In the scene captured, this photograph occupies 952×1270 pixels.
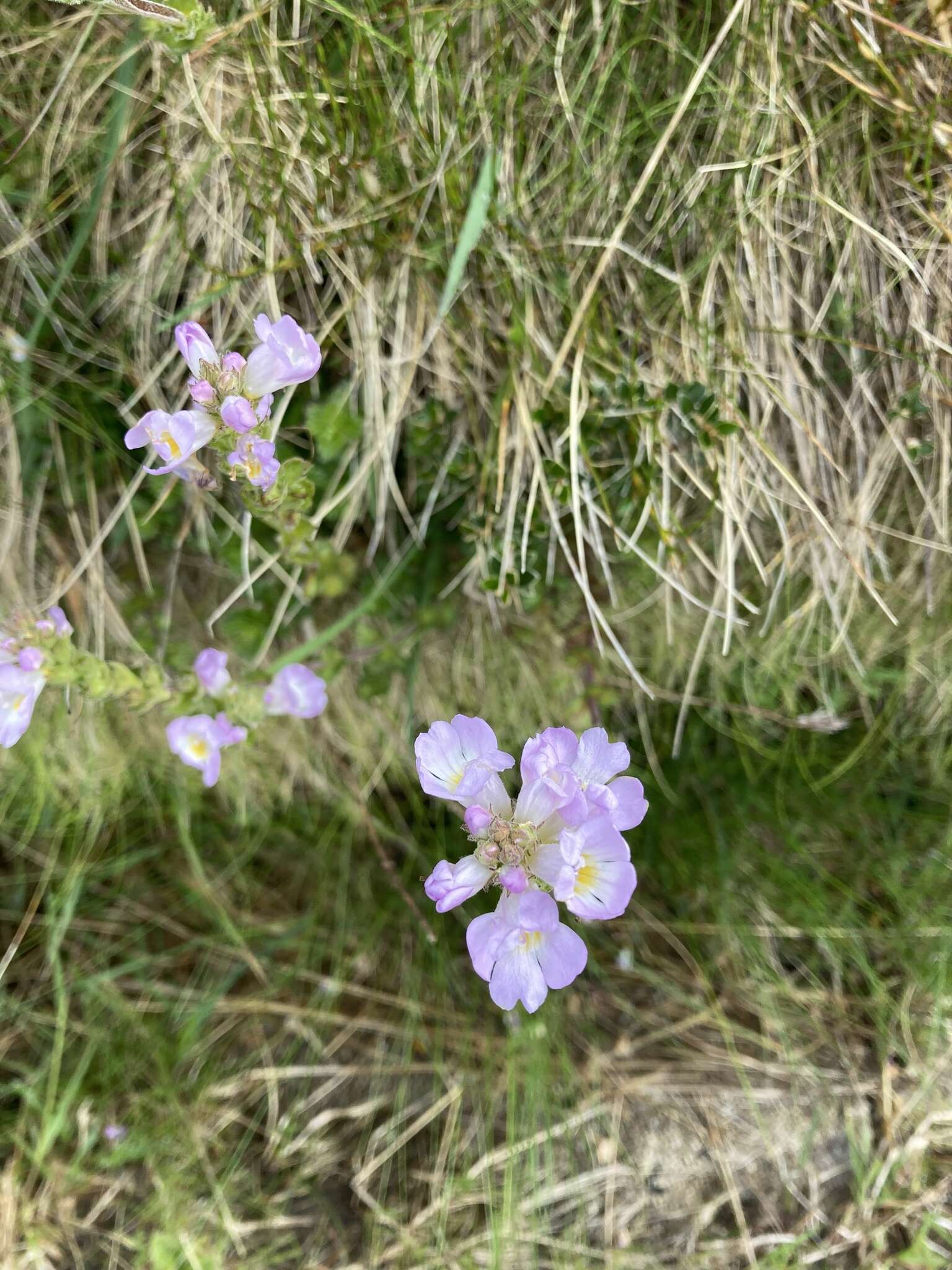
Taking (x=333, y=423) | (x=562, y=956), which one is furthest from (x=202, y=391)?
(x=562, y=956)

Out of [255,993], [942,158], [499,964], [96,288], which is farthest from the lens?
[255,993]

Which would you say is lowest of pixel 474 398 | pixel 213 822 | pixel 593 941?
pixel 593 941

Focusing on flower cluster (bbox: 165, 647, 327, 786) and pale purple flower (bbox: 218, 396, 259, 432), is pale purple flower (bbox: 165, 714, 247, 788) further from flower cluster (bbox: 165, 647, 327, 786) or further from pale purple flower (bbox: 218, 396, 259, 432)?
pale purple flower (bbox: 218, 396, 259, 432)

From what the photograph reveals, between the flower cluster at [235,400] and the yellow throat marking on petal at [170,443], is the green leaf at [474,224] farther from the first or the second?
the yellow throat marking on petal at [170,443]

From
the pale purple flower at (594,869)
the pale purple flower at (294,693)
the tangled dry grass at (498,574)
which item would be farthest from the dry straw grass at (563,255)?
the pale purple flower at (594,869)

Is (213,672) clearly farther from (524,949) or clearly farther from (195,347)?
(524,949)

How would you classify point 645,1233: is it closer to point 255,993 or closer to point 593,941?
point 593,941

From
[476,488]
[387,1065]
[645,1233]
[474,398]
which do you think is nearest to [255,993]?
[387,1065]
